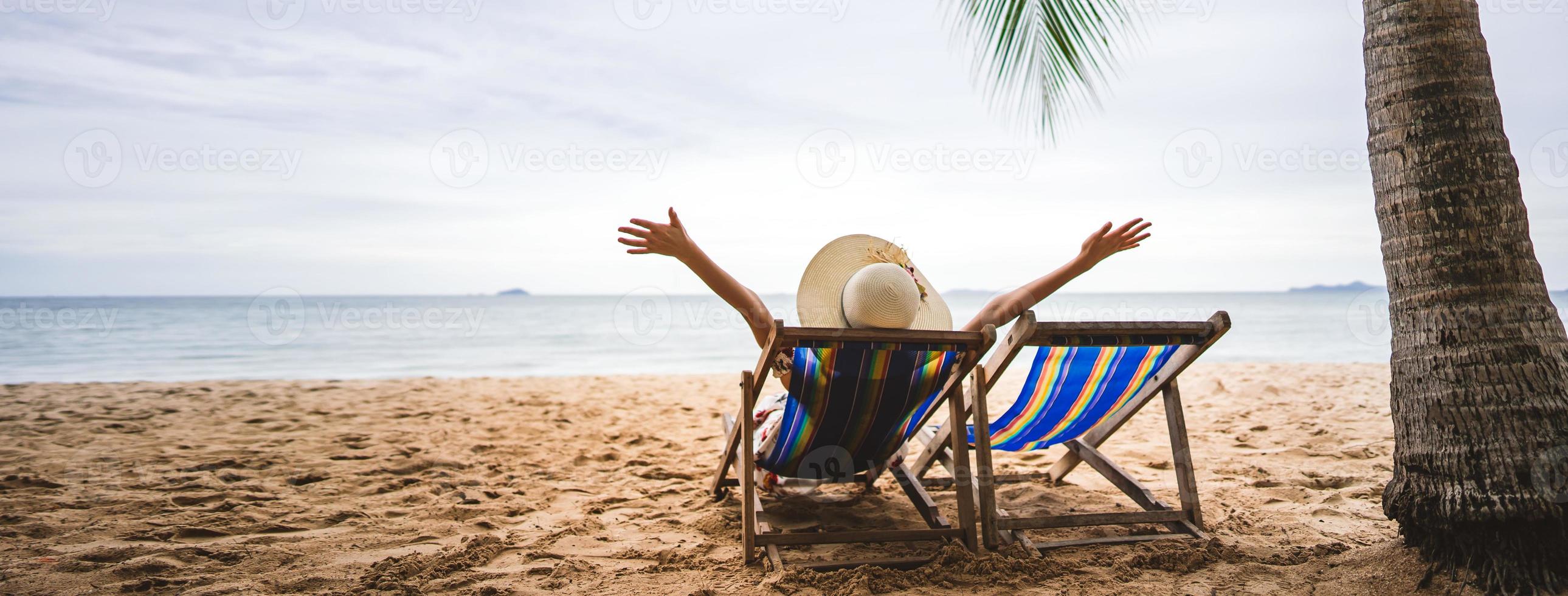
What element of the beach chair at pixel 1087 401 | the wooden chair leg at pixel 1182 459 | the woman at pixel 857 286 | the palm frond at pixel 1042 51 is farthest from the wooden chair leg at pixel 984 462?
the palm frond at pixel 1042 51

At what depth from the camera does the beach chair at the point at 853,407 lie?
247 centimetres

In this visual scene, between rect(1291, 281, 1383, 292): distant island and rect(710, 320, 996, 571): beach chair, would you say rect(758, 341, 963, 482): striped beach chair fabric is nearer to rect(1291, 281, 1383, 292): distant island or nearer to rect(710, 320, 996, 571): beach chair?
rect(710, 320, 996, 571): beach chair

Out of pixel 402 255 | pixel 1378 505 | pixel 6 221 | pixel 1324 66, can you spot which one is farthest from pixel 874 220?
pixel 1378 505

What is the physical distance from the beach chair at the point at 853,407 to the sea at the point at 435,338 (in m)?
9.69

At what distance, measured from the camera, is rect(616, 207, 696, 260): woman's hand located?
234 cm

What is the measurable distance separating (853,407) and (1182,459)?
1318mm

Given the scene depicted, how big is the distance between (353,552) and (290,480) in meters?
1.37

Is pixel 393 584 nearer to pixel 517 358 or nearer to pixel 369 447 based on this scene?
pixel 369 447

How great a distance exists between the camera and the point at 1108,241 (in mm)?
2889

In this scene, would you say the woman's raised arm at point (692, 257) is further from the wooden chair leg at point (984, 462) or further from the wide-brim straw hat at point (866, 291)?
the wooden chair leg at point (984, 462)

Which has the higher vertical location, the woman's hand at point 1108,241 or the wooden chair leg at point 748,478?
the woman's hand at point 1108,241

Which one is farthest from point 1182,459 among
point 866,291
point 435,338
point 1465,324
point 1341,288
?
point 1341,288

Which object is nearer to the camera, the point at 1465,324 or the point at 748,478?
the point at 1465,324

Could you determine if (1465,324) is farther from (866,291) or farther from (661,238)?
(661,238)
